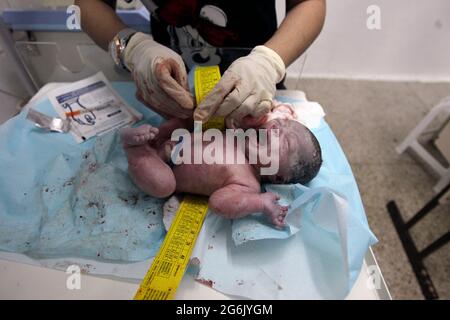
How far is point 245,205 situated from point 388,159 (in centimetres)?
126

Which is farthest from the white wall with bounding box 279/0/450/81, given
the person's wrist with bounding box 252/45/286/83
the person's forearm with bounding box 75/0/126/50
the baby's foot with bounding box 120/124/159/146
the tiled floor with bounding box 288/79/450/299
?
the baby's foot with bounding box 120/124/159/146

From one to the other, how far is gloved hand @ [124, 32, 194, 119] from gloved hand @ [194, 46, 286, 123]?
0.06 m

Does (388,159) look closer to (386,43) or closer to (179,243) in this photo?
(386,43)

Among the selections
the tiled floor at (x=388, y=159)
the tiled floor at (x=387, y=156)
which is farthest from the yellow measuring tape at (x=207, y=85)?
the tiled floor at (x=388, y=159)

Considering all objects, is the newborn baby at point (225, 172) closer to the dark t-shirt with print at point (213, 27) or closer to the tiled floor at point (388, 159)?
the dark t-shirt with print at point (213, 27)

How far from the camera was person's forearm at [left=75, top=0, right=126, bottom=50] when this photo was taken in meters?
0.80

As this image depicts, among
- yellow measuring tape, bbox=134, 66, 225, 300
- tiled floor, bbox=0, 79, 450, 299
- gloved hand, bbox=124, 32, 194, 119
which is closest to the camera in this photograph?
yellow measuring tape, bbox=134, 66, 225, 300

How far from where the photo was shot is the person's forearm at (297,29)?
2.46ft

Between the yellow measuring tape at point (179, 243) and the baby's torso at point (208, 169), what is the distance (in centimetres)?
4

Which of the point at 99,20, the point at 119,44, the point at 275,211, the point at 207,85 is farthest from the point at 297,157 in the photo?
the point at 99,20

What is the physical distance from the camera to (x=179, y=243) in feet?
1.99

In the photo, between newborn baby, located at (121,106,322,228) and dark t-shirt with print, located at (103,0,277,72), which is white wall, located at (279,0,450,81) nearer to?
dark t-shirt with print, located at (103,0,277,72)

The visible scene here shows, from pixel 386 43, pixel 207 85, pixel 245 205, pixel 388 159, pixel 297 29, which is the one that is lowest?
pixel 388 159
